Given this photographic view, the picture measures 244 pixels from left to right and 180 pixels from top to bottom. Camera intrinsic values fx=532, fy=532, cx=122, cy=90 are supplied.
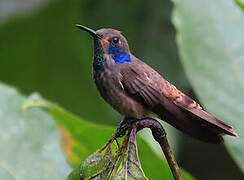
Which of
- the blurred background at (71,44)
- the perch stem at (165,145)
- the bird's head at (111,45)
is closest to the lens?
the perch stem at (165,145)

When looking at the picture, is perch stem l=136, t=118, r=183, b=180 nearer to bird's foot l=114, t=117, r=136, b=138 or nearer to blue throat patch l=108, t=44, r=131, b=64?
bird's foot l=114, t=117, r=136, b=138

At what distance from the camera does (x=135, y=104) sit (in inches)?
83.6

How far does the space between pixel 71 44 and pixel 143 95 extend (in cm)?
282

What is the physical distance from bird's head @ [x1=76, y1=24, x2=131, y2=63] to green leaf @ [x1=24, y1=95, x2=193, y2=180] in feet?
2.06

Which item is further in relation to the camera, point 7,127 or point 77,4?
point 77,4

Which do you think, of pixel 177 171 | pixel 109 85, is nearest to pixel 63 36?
pixel 109 85

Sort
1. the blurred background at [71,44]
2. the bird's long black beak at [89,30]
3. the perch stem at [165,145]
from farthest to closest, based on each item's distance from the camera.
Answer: the blurred background at [71,44]
the bird's long black beak at [89,30]
the perch stem at [165,145]

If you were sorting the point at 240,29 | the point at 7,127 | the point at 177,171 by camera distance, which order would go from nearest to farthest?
the point at 177,171 → the point at 7,127 → the point at 240,29

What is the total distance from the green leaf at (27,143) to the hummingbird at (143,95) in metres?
0.93

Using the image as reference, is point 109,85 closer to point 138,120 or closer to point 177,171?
point 138,120

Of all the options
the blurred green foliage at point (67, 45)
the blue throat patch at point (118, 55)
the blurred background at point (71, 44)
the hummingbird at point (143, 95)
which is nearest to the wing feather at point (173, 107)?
the hummingbird at point (143, 95)

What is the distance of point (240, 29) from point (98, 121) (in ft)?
→ 5.68

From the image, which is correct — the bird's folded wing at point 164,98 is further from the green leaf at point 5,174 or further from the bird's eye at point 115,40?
the green leaf at point 5,174

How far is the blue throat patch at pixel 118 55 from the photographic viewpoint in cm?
223
